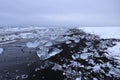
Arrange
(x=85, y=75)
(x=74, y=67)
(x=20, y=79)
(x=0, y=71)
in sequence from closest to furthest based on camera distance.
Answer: (x=20, y=79) → (x=85, y=75) → (x=0, y=71) → (x=74, y=67)

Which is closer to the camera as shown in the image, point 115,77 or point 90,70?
point 115,77

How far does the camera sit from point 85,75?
21.9ft

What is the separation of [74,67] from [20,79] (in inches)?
109

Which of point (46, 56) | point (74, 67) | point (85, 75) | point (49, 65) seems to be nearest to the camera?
point (85, 75)

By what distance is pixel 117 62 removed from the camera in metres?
8.56

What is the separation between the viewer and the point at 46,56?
9.88 m

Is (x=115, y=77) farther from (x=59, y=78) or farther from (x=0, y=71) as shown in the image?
(x=0, y=71)

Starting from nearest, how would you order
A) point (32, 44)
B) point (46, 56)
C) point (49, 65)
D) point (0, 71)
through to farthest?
point (0, 71)
point (49, 65)
point (46, 56)
point (32, 44)

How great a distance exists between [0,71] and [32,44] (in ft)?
18.8

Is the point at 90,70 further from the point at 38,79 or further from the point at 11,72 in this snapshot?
the point at 11,72

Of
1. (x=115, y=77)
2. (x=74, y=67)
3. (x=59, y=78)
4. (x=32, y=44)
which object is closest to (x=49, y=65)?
(x=74, y=67)

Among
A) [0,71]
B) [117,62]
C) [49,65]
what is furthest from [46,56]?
[117,62]

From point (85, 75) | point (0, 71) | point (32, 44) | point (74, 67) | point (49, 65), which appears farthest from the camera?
point (32, 44)

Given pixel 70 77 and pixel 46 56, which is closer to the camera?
pixel 70 77
